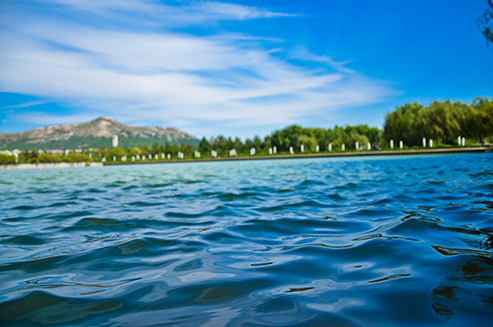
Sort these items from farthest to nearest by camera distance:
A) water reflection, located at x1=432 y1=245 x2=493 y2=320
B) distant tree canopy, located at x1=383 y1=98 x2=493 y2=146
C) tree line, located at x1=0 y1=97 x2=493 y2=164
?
tree line, located at x1=0 y1=97 x2=493 y2=164 < distant tree canopy, located at x1=383 y1=98 x2=493 y2=146 < water reflection, located at x1=432 y1=245 x2=493 y2=320

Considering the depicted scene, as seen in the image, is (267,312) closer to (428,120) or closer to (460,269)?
(460,269)

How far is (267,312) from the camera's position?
66.4 inches

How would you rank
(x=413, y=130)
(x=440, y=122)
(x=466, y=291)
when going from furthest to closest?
(x=413, y=130) → (x=440, y=122) → (x=466, y=291)

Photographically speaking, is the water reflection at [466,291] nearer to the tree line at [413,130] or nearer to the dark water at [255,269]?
the dark water at [255,269]

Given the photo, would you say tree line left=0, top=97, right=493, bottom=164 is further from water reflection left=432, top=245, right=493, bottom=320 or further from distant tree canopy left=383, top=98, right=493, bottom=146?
water reflection left=432, top=245, right=493, bottom=320

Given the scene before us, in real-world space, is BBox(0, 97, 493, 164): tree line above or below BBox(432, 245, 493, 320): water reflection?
above

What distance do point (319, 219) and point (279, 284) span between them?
7.20 feet

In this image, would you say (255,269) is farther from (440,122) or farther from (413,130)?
(413,130)

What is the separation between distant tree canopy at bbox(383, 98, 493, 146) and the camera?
44.4m

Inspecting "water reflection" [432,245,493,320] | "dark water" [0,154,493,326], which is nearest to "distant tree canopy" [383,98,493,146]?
"dark water" [0,154,493,326]

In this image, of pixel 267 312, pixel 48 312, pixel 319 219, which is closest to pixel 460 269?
pixel 267 312

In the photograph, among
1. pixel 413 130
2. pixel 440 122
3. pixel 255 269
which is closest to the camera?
pixel 255 269

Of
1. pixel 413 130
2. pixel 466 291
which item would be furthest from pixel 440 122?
pixel 466 291

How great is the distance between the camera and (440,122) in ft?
159
